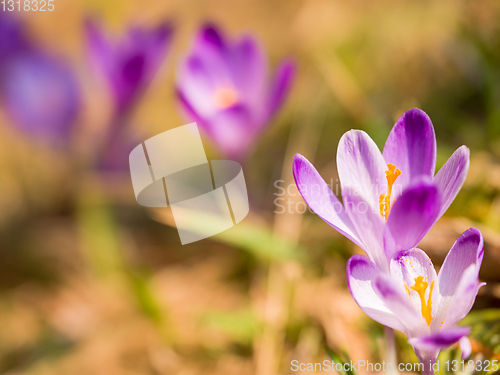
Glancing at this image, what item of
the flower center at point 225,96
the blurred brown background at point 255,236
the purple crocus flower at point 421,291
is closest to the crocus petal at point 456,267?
the purple crocus flower at point 421,291

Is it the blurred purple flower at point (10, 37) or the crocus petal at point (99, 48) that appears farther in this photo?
the blurred purple flower at point (10, 37)

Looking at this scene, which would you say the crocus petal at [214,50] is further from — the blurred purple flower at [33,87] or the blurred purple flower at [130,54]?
the blurred purple flower at [33,87]

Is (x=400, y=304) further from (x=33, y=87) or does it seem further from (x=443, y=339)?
(x=33, y=87)

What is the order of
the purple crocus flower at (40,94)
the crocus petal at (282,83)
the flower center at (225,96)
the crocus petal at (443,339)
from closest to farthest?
the crocus petal at (443,339) → the crocus petal at (282,83) → the flower center at (225,96) → the purple crocus flower at (40,94)

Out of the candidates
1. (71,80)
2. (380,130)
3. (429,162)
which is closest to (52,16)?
(71,80)

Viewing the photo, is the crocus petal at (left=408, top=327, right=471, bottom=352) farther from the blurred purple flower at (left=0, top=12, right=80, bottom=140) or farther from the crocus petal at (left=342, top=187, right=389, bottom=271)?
the blurred purple flower at (left=0, top=12, right=80, bottom=140)

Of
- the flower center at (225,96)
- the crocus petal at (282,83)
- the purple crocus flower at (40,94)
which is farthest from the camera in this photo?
the purple crocus flower at (40,94)
